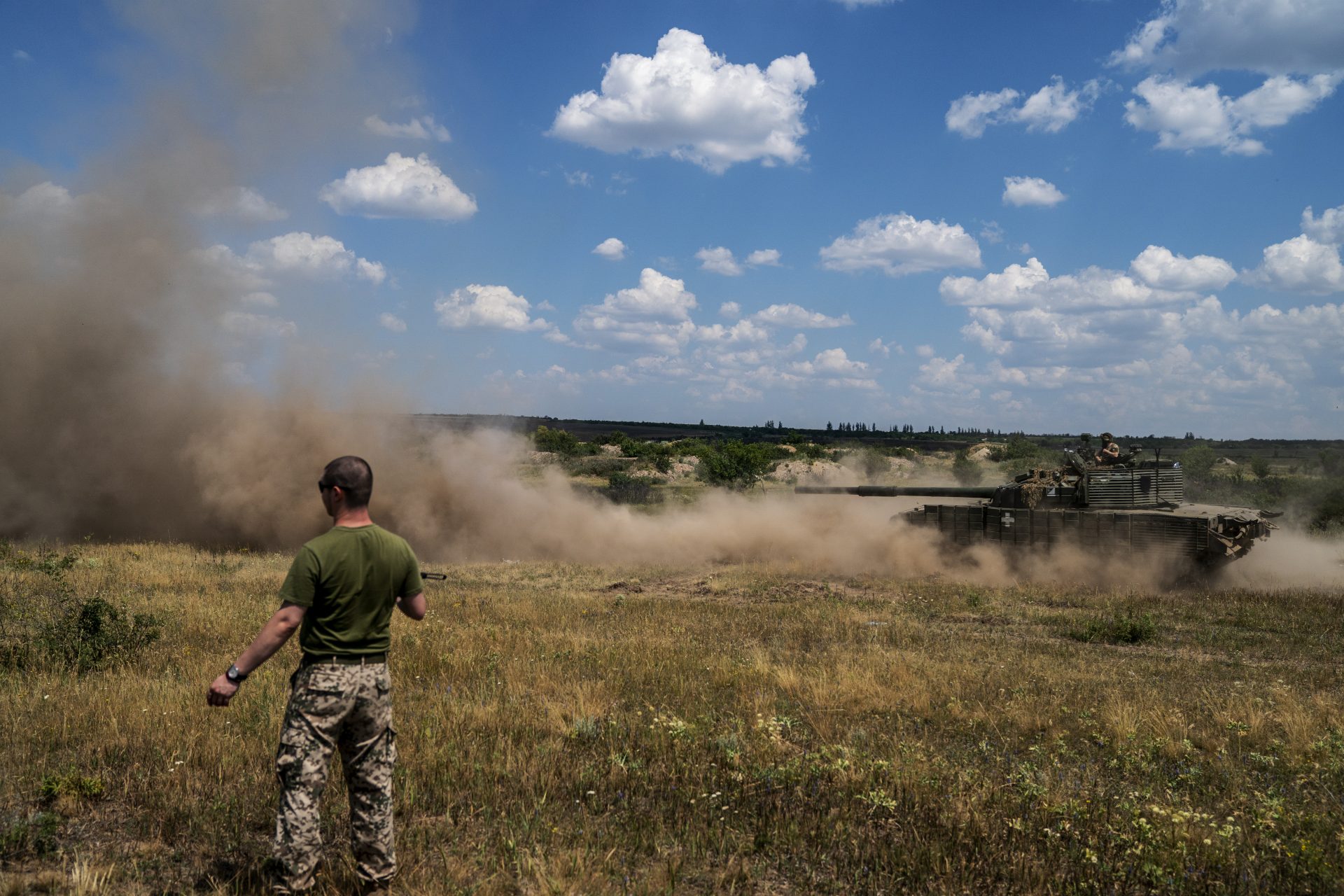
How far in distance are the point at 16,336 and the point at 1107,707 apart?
27.1m

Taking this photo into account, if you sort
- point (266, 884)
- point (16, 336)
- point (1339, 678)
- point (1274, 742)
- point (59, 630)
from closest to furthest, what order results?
point (266, 884)
point (1274, 742)
point (59, 630)
point (1339, 678)
point (16, 336)

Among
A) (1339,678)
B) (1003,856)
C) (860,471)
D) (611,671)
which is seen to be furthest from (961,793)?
(860,471)

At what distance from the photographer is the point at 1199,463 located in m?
44.9

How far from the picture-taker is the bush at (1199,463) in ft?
146

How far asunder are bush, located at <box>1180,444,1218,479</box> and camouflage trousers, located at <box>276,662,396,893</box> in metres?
46.9

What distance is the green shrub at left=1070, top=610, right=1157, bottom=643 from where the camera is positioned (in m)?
14.0

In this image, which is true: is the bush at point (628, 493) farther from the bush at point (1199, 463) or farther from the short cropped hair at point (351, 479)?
the short cropped hair at point (351, 479)

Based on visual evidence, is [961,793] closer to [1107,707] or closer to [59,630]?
[1107,707]

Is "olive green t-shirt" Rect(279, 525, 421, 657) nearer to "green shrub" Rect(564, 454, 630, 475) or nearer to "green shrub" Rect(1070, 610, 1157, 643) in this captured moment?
"green shrub" Rect(1070, 610, 1157, 643)

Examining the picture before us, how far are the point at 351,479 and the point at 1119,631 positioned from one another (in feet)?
42.7

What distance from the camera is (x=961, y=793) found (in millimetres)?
6070

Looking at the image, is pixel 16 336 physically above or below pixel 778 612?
above

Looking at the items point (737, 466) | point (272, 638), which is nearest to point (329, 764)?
point (272, 638)

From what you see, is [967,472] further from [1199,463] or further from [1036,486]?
[1036,486]
